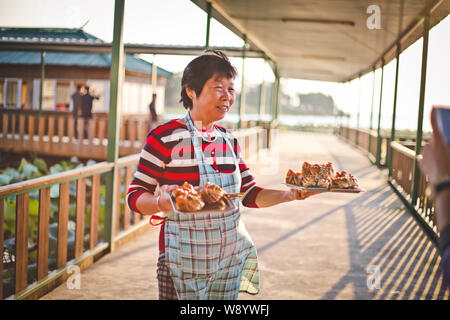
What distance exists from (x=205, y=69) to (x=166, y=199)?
0.56 metres

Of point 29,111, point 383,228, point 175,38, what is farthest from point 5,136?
point 383,228

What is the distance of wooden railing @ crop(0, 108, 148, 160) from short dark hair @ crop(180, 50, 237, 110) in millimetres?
13427

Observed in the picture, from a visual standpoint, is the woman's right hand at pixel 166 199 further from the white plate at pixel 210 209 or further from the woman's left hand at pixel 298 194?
the woman's left hand at pixel 298 194

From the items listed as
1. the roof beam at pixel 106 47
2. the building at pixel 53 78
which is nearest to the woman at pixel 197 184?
the roof beam at pixel 106 47

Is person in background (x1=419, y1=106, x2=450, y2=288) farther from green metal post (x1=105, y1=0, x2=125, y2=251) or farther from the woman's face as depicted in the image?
green metal post (x1=105, y1=0, x2=125, y2=251)

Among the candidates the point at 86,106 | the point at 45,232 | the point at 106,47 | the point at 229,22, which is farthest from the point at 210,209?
the point at 86,106

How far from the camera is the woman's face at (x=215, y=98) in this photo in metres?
1.95

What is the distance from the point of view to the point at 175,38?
50.4 feet

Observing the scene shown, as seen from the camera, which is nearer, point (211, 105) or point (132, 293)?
point (211, 105)

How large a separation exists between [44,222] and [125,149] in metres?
11.6

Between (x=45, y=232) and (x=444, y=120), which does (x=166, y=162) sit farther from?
(x=45, y=232)

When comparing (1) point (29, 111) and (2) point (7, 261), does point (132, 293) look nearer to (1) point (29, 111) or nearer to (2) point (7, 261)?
(2) point (7, 261)

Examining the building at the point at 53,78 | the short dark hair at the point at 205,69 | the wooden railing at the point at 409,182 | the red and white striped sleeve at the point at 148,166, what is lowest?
the wooden railing at the point at 409,182

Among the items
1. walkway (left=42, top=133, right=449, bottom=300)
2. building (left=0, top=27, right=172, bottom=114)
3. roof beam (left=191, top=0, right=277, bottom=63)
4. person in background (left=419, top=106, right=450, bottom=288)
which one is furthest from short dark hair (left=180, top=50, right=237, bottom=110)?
building (left=0, top=27, right=172, bottom=114)
